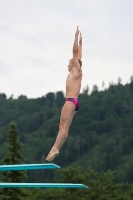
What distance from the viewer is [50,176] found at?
344 ft

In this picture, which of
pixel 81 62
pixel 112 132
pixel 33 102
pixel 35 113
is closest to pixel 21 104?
pixel 33 102

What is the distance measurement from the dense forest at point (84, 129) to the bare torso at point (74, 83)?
A: 9080cm

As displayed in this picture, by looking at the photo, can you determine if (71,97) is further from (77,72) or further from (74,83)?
(77,72)

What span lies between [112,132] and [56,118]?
1051 centimetres

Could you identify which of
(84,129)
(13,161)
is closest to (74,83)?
(13,161)

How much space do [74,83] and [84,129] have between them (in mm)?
114595

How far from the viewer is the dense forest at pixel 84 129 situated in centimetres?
11569

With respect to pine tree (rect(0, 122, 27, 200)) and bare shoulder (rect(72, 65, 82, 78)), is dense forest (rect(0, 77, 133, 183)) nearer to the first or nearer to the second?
pine tree (rect(0, 122, 27, 200))

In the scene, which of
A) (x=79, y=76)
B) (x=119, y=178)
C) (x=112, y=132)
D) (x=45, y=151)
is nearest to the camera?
(x=79, y=76)

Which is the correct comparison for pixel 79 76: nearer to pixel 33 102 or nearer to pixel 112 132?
pixel 112 132

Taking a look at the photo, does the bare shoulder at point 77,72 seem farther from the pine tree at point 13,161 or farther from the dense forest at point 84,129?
the dense forest at point 84,129

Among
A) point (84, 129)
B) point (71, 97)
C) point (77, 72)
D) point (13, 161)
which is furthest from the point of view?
point (84, 129)

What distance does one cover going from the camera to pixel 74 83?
13016mm

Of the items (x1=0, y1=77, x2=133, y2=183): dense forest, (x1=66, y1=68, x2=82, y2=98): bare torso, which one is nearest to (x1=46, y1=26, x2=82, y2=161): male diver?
(x1=66, y1=68, x2=82, y2=98): bare torso
